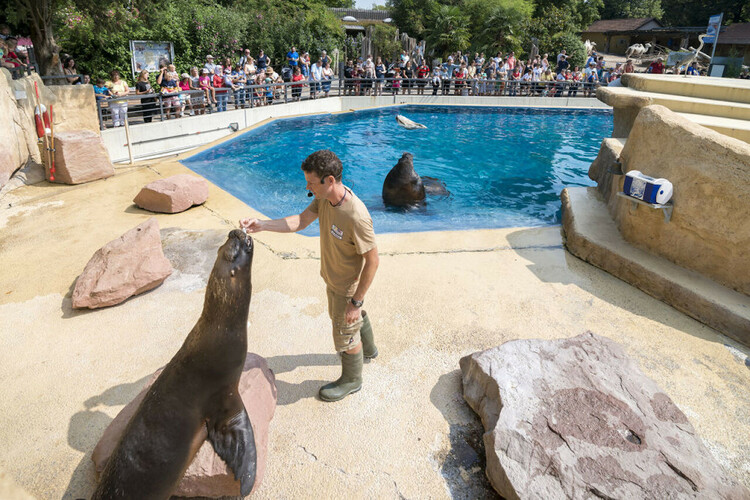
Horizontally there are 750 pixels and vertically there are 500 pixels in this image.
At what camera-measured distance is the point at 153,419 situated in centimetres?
223

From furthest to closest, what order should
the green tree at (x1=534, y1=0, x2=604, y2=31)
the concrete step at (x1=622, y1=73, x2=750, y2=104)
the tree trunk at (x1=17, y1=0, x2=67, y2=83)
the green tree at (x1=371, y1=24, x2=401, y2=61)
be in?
1. the green tree at (x1=534, y1=0, x2=604, y2=31)
2. the green tree at (x1=371, y1=24, x2=401, y2=61)
3. the tree trunk at (x1=17, y1=0, x2=67, y2=83)
4. the concrete step at (x1=622, y1=73, x2=750, y2=104)

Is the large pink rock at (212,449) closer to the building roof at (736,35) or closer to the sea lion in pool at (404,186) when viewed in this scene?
the sea lion in pool at (404,186)

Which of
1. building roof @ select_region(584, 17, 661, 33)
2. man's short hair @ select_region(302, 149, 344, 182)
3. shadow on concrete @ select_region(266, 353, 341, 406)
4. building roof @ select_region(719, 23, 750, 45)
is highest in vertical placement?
building roof @ select_region(584, 17, 661, 33)

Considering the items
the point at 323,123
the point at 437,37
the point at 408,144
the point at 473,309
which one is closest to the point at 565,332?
the point at 473,309

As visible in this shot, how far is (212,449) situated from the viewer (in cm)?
238

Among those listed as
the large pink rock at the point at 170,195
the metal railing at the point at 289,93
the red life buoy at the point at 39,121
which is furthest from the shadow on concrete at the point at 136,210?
the metal railing at the point at 289,93

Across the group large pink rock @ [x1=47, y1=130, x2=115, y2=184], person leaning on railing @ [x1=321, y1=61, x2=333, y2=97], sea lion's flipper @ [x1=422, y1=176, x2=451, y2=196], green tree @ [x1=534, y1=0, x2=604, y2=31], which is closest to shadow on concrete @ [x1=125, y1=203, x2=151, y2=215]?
large pink rock @ [x1=47, y1=130, x2=115, y2=184]

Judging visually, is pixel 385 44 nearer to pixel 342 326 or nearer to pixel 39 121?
pixel 39 121

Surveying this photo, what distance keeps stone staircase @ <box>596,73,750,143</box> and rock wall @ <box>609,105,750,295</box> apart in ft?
3.91

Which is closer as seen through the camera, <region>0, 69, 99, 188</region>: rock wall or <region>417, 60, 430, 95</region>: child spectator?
<region>0, 69, 99, 188</region>: rock wall

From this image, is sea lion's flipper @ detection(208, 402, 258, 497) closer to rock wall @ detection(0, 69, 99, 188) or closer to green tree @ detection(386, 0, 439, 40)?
rock wall @ detection(0, 69, 99, 188)

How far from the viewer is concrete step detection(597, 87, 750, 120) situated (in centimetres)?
596

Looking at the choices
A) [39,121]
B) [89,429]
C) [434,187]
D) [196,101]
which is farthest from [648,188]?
[196,101]

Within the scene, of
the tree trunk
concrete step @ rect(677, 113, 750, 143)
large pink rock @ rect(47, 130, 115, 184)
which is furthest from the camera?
the tree trunk
